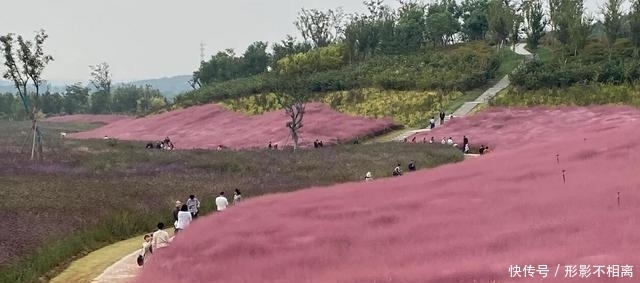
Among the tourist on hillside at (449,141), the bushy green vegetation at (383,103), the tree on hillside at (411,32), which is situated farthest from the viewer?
the tree on hillside at (411,32)

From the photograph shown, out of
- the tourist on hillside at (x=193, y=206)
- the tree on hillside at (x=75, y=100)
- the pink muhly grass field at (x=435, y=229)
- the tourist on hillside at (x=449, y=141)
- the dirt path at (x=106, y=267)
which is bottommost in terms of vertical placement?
the tourist on hillside at (x=449, y=141)

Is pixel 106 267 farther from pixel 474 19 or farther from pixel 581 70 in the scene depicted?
pixel 474 19

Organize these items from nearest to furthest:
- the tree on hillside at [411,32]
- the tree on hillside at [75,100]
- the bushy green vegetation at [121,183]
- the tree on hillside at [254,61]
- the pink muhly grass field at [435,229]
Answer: the pink muhly grass field at [435,229] < the bushy green vegetation at [121,183] < the tree on hillside at [411,32] < the tree on hillside at [254,61] < the tree on hillside at [75,100]

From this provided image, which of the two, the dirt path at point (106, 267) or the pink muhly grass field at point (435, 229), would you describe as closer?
the pink muhly grass field at point (435, 229)

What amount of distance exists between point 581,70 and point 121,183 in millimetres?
53429

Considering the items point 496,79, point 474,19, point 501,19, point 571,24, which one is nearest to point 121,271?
point 496,79

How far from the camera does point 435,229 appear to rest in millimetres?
17875

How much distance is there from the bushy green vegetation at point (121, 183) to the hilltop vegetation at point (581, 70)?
926 inches

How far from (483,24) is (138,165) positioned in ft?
330

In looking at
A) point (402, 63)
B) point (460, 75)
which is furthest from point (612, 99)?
point (402, 63)

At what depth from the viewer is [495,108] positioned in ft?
217

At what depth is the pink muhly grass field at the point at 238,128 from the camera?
214 ft

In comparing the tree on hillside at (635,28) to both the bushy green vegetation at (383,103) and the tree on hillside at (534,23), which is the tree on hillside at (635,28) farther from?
the bushy green vegetation at (383,103)

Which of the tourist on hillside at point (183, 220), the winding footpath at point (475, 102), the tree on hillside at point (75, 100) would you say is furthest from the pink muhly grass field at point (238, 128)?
the tree on hillside at point (75, 100)
